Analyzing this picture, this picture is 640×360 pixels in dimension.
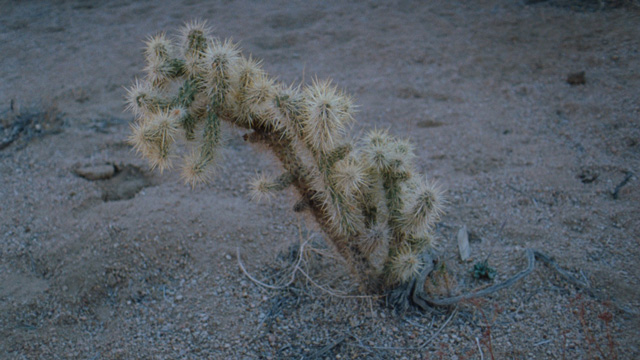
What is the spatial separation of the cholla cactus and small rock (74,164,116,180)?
1.63 meters

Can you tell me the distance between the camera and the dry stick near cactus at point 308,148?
2012mm

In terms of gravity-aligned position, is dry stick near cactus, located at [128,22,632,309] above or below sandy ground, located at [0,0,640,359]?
above

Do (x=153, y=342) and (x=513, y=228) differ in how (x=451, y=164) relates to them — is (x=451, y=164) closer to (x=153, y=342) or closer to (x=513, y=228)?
(x=513, y=228)

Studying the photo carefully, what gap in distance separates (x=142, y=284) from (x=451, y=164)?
7.92 ft

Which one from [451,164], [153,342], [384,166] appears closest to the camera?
[384,166]

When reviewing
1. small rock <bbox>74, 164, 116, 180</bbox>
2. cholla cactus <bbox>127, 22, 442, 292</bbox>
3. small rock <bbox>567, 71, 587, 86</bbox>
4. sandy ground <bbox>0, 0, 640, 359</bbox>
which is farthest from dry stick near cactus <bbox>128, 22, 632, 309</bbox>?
small rock <bbox>567, 71, 587, 86</bbox>

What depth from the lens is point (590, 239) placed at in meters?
2.82

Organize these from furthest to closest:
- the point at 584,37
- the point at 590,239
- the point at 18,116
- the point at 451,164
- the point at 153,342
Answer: the point at 584,37
the point at 18,116
the point at 451,164
the point at 590,239
the point at 153,342

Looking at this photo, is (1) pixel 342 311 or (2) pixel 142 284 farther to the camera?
(2) pixel 142 284

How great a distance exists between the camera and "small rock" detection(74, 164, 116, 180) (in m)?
3.59

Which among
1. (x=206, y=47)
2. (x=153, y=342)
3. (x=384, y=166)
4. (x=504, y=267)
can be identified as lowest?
(x=153, y=342)

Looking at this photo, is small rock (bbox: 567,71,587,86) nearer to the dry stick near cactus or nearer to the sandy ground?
the sandy ground

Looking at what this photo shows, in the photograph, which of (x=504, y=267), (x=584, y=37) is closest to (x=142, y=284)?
(x=504, y=267)

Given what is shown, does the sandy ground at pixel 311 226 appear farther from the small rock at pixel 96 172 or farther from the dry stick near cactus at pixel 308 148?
the dry stick near cactus at pixel 308 148
